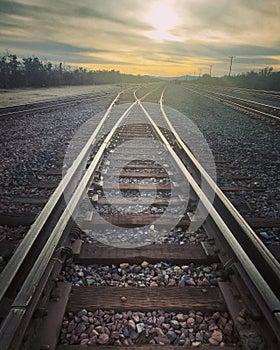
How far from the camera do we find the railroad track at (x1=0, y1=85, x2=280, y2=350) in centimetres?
183

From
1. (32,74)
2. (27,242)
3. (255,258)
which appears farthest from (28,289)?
(32,74)

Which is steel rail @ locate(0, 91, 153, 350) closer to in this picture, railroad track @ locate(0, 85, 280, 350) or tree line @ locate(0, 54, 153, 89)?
railroad track @ locate(0, 85, 280, 350)

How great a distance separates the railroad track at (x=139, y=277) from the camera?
1828mm

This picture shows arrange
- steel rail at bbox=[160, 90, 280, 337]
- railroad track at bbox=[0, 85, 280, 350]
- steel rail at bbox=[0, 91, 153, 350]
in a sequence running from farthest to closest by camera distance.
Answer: steel rail at bbox=[160, 90, 280, 337] → railroad track at bbox=[0, 85, 280, 350] → steel rail at bbox=[0, 91, 153, 350]

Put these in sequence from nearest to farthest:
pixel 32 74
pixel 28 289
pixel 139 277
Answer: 1. pixel 28 289
2. pixel 139 277
3. pixel 32 74

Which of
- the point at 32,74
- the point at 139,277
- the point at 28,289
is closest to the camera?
the point at 28,289

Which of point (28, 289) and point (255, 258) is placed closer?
point (28, 289)

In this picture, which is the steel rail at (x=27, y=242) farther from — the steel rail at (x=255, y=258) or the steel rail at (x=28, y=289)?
the steel rail at (x=255, y=258)

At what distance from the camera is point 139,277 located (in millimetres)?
2389

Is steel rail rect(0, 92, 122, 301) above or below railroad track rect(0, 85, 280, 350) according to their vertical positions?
above

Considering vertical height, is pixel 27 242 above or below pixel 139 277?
above

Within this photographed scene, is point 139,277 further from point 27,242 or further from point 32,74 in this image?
point 32,74

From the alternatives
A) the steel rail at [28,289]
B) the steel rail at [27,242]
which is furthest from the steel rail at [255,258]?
the steel rail at [27,242]

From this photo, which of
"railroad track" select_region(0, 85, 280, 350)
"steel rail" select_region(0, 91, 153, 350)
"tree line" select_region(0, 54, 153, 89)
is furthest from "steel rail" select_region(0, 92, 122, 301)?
"tree line" select_region(0, 54, 153, 89)
